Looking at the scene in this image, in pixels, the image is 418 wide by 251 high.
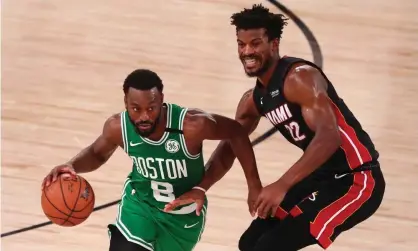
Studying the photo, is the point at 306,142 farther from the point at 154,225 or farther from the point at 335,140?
the point at 154,225

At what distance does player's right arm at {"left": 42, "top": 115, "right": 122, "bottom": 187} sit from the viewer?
14.5 ft

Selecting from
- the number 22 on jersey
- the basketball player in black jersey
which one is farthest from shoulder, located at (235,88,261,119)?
the number 22 on jersey

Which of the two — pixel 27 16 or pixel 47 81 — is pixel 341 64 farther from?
pixel 27 16

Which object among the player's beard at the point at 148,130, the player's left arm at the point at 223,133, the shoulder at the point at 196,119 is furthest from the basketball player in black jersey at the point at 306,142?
the player's beard at the point at 148,130

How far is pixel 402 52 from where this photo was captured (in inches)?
324

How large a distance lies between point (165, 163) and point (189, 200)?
0.25 metres

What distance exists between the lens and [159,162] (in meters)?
4.35

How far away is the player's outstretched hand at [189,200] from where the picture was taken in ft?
14.1

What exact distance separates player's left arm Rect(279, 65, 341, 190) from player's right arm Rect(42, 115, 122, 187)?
104 cm

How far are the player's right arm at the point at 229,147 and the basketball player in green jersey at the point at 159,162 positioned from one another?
0.08 metres

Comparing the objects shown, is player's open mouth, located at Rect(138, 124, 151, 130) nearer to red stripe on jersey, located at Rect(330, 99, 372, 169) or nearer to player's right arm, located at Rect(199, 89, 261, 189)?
player's right arm, located at Rect(199, 89, 261, 189)

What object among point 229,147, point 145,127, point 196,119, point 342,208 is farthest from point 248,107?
point 342,208

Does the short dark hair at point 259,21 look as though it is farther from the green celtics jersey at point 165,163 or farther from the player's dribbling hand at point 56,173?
the player's dribbling hand at point 56,173

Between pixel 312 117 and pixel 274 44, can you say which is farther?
pixel 274 44
